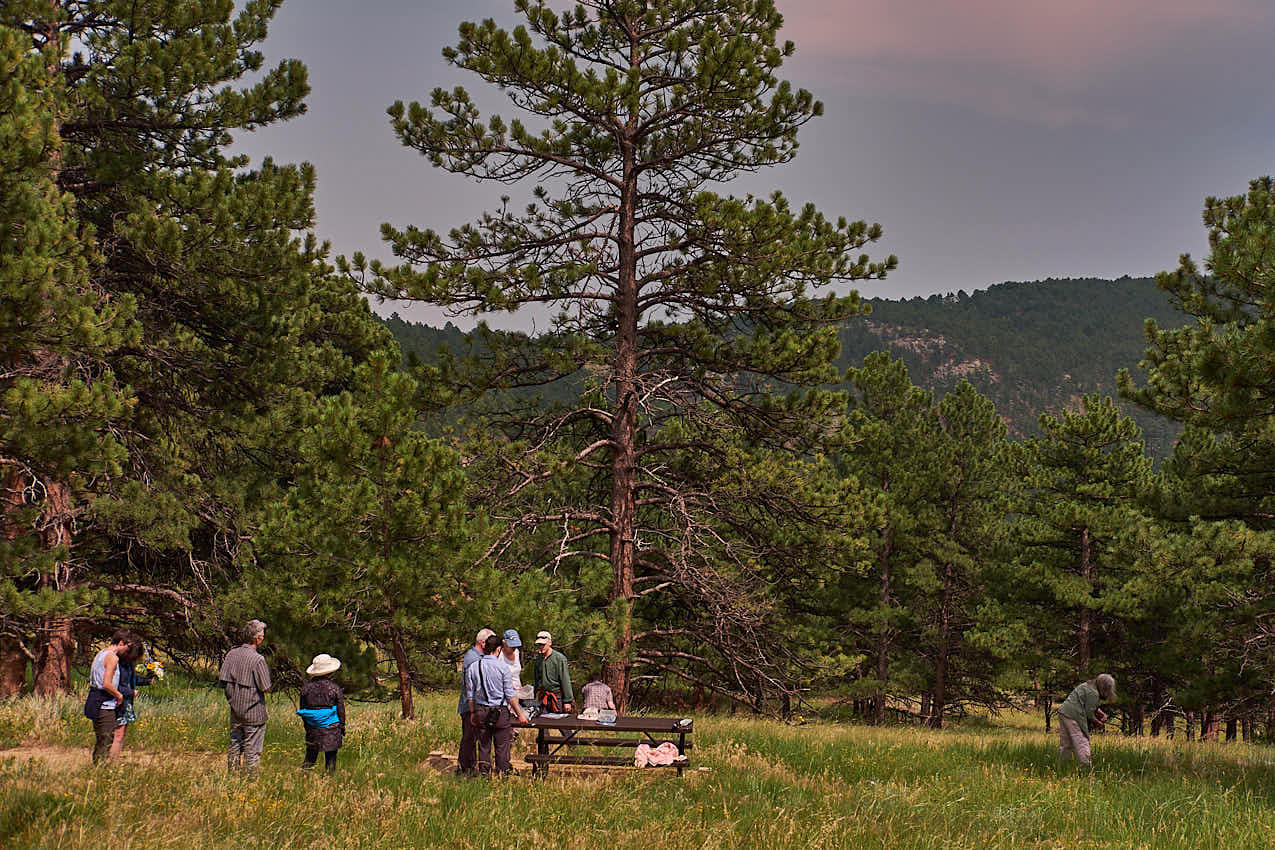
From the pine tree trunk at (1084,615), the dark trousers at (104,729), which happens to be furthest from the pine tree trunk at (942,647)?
the dark trousers at (104,729)

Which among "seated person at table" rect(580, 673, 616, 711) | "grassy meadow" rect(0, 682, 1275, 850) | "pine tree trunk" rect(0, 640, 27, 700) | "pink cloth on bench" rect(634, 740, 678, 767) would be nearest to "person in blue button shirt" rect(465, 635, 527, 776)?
"grassy meadow" rect(0, 682, 1275, 850)

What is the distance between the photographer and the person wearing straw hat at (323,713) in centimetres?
885

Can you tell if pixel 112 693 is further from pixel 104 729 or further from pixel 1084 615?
pixel 1084 615

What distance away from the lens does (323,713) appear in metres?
8.90

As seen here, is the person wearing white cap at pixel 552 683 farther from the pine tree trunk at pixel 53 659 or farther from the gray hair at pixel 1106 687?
the pine tree trunk at pixel 53 659

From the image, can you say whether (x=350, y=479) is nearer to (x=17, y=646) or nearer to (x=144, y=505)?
(x=144, y=505)

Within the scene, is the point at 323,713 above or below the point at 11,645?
above

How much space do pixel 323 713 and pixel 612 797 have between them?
3208 mm

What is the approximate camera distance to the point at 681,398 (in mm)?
16406

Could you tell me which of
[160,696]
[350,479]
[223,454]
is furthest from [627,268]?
[160,696]

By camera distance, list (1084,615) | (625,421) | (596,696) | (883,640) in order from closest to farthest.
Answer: (596,696) → (625,421) → (1084,615) → (883,640)

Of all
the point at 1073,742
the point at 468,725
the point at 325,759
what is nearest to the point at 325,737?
the point at 325,759

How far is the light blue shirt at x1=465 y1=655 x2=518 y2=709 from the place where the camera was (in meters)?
9.51

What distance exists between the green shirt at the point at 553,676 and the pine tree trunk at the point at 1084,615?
70.4 feet
